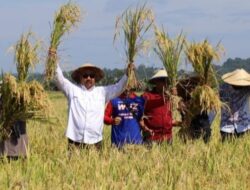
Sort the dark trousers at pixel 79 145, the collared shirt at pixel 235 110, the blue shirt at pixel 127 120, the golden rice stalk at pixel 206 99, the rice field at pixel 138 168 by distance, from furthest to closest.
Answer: the collared shirt at pixel 235 110
the blue shirt at pixel 127 120
the golden rice stalk at pixel 206 99
the dark trousers at pixel 79 145
the rice field at pixel 138 168

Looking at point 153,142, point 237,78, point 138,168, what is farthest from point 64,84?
point 237,78

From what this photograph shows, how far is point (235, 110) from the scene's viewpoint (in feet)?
25.8

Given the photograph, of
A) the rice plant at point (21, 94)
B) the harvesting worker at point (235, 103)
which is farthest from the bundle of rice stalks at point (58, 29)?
the harvesting worker at point (235, 103)

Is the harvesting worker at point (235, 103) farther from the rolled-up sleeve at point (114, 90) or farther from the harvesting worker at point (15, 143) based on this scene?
the harvesting worker at point (15, 143)

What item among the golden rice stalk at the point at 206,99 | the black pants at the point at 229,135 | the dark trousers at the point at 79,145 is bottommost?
the black pants at the point at 229,135

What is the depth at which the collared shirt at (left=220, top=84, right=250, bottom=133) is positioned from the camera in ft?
25.7

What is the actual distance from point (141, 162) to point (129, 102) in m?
1.08

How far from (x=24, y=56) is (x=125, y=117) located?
4.78 ft

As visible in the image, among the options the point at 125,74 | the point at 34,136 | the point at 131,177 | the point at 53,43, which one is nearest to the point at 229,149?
the point at 125,74

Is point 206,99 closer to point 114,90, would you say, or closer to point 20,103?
point 114,90

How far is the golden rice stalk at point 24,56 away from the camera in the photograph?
6.28 meters

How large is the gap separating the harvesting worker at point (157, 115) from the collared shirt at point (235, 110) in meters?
0.99

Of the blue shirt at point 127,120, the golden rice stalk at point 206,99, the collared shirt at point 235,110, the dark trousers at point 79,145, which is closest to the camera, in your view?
the dark trousers at point 79,145

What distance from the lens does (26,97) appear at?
6227mm
